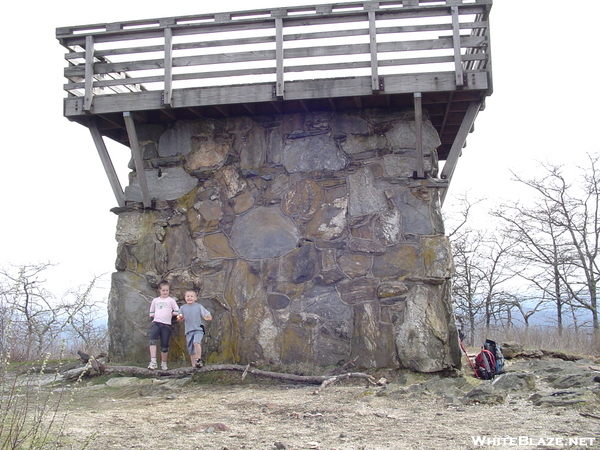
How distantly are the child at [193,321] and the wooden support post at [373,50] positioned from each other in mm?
3595

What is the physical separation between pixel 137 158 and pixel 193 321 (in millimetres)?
2394

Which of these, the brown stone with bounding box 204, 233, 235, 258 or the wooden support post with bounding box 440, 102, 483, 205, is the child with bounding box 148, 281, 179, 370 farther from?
the wooden support post with bounding box 440, 102, 483, 205

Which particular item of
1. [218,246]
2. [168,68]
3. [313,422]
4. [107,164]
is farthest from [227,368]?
[168,68]

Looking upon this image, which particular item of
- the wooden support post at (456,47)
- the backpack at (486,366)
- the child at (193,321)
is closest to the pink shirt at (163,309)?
the child at (193,321)

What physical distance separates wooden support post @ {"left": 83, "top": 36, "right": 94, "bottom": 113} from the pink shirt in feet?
9.03

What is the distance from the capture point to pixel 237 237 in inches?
299

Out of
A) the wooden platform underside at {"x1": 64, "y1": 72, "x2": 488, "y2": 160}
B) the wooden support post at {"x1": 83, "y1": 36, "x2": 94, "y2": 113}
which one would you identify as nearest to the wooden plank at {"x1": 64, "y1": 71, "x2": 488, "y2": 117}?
the wooden platform underside at {"x1": 64, "y1": 72, "x2": 488, "y2": 160}

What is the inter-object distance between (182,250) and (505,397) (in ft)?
14.9

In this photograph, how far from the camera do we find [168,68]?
24.2 feet

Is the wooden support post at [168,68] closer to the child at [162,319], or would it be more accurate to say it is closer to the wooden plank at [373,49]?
the child at [162,319]

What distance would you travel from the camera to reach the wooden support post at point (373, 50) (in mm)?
6954

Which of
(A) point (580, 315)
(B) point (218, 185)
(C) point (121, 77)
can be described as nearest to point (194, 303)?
(B) point (218, 185)

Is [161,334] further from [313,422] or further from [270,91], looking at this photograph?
[270,91]

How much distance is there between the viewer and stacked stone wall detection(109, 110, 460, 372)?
23.1 ft
